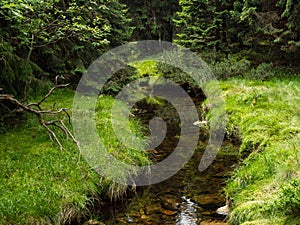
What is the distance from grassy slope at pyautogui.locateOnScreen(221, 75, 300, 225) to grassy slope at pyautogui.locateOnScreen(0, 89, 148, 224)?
2266 millimetres

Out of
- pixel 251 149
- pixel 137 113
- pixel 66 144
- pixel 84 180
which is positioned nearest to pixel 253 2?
pixel 137 113

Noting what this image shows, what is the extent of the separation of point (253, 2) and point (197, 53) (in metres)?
3.81

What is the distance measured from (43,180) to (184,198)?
251 centimetres

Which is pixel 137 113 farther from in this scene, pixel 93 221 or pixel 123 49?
pixel 93 221

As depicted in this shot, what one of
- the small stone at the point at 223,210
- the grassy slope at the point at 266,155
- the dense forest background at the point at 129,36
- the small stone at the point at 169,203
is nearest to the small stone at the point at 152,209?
the small stone at the point at 169,203

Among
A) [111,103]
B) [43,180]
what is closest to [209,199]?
[43,180]

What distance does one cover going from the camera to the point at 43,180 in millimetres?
6004

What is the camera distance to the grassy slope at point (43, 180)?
5191 millimetres

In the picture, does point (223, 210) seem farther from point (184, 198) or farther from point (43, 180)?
point (43, 180)

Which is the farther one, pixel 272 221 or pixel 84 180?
pixel 84 180

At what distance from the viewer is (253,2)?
15703mm

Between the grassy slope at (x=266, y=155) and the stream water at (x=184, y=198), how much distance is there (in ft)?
1.32

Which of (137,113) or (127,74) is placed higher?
(127,74)

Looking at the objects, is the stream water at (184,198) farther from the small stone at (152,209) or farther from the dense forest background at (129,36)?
the dense forest background at (129,36)
